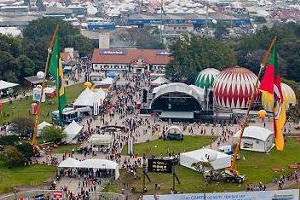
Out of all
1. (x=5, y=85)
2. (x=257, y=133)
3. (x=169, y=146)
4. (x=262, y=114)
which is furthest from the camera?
(x=5, y=85)

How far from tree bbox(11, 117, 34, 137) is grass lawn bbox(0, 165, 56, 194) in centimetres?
846

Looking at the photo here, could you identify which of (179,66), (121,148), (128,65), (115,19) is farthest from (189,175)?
(115,19)

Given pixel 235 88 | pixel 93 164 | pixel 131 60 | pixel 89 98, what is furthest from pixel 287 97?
pixel 131 60

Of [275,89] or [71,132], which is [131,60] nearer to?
[71,132]

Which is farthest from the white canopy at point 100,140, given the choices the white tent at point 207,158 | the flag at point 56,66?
the white tent at point 207,158

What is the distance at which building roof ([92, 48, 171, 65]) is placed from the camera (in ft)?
327

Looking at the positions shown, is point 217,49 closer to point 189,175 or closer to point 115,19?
point 189,175

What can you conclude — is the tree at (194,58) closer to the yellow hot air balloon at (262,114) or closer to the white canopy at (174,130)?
the yellow hot air balloon at (262,114)

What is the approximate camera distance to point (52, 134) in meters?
57.5

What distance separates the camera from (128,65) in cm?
9925

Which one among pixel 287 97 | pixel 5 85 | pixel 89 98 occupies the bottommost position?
pixel 5 85

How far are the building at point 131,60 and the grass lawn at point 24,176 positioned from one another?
48.5 metres

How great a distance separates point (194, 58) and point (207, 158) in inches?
1476

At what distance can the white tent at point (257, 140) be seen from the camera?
5656cm
